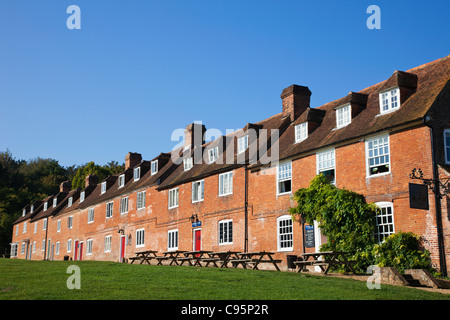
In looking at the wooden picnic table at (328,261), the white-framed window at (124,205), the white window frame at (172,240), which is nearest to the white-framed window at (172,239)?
the white window frame at (172,240)

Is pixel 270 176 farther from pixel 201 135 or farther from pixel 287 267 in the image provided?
pixel 201 135

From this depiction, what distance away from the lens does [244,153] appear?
29.0m

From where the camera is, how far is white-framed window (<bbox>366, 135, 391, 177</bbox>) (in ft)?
65.5

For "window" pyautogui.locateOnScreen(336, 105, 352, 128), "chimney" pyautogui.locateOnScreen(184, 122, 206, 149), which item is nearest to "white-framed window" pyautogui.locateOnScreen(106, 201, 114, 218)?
"chimney" pyautogui.locateOnScreen(184, 122, 206, 149)

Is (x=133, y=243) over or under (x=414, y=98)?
under

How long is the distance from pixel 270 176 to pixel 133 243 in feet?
57.0

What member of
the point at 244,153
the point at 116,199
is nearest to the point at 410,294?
the point at 244,153

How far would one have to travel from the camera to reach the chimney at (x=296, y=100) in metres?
29.1

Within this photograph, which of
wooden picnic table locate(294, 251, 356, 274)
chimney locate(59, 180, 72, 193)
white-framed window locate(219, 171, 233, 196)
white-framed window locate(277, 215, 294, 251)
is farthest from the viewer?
chimney locate(59, 180, 72, 193)

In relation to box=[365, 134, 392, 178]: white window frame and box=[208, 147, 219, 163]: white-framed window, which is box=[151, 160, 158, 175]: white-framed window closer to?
box=[208, 147, 219, 163]: white-framed window

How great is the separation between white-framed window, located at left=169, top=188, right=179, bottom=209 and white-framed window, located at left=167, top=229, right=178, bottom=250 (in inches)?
71.3

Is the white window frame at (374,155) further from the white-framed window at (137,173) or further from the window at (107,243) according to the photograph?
the window at (107,243)

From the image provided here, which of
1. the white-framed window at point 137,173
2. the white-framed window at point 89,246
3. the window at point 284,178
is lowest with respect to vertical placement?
the white-framed window at point 89,246

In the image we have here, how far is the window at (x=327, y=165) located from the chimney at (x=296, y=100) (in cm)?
652
